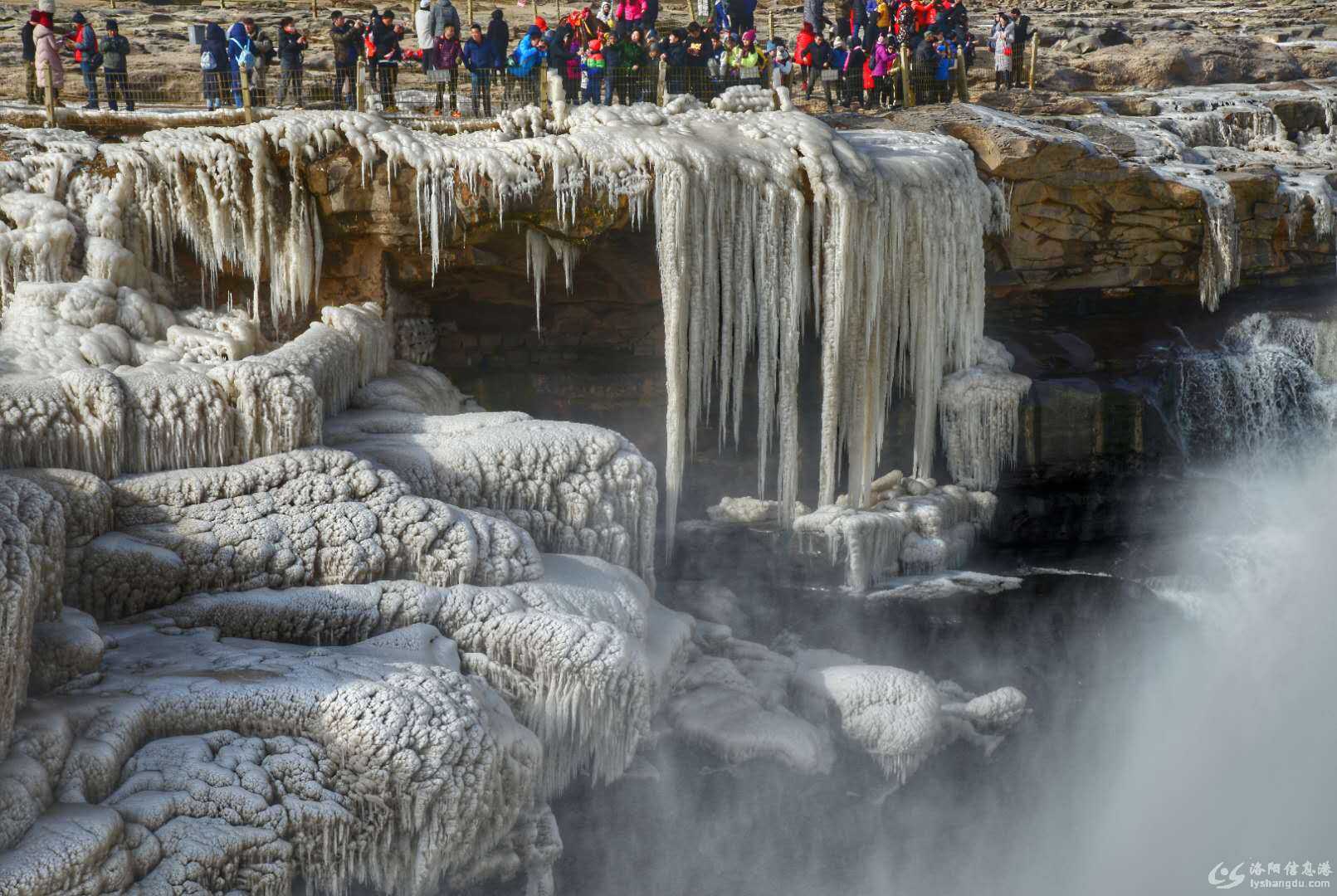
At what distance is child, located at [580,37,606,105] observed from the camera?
512 inches

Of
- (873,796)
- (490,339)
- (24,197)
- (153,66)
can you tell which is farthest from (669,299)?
(153,66)

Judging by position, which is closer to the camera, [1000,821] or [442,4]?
[1000,821]

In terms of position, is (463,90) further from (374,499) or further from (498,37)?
(374,499)

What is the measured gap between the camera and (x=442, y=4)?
13.3 meters

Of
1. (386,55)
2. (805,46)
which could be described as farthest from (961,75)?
(386,55)

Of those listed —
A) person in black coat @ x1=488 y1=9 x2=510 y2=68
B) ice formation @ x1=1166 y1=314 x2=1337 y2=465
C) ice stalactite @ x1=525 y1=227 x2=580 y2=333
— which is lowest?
ice formation @ x1=1166 y1=314 x2=1337 y2=465

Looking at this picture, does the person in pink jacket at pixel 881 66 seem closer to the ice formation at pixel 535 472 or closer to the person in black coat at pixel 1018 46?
the person in black coat at pixel 1018 46

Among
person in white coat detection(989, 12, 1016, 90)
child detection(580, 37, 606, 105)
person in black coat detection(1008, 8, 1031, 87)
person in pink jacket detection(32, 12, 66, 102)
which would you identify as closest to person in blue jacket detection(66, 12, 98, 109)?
person in pink jacket detection(32, 12, 66, 102)

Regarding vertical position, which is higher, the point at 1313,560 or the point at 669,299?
the point at 669,299

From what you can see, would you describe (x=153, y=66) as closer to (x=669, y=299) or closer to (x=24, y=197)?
(x=24, y=197)

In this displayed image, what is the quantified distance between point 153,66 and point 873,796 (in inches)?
503

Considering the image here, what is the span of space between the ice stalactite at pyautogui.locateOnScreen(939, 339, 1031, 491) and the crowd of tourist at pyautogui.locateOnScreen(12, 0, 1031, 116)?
355cm

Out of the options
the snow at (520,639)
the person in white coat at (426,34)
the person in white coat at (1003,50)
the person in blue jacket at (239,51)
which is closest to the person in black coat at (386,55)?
the person in white coat at (426,34)

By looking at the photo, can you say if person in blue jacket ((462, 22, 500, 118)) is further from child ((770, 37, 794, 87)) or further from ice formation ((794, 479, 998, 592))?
ice formation ((794, 479, 998, 592))
